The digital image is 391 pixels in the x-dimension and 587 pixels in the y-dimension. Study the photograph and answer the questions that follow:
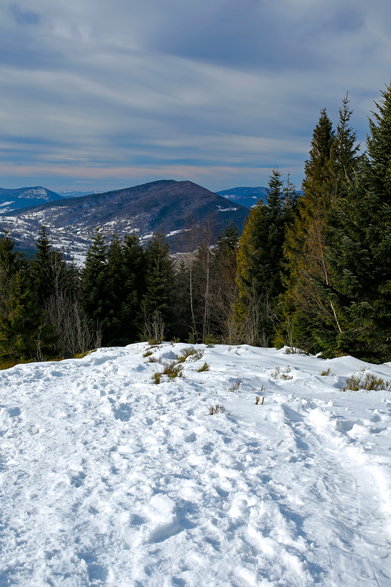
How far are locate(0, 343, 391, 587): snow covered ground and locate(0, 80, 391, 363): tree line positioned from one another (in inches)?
192

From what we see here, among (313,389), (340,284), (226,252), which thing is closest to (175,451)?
(313,389)

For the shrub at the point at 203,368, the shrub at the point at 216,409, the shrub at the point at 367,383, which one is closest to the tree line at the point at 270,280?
the shrub at the point at 367,383

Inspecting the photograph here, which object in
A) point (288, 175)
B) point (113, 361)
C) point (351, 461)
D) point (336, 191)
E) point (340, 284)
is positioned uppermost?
point (288, 175)

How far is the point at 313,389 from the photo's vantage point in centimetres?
584

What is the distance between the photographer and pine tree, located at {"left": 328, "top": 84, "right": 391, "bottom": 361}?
9422 millimetres

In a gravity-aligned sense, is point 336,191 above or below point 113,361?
above

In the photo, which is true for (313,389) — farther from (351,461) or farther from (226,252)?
(226,252)

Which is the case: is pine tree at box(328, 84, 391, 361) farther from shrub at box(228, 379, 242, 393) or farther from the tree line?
shrub at box(228, 379, 242, 393)

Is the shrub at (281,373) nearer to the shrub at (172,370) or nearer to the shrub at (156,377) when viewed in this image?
the shrub at (172,370)

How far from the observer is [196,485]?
324 cm

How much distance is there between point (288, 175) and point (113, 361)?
61.3 ft

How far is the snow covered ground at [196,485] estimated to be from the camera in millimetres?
2330

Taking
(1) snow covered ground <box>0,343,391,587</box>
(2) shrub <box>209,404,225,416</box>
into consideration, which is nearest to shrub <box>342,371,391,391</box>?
(1) snow covered ground <box>0,343,391,587</box>

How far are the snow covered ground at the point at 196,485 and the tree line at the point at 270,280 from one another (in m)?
4.87
